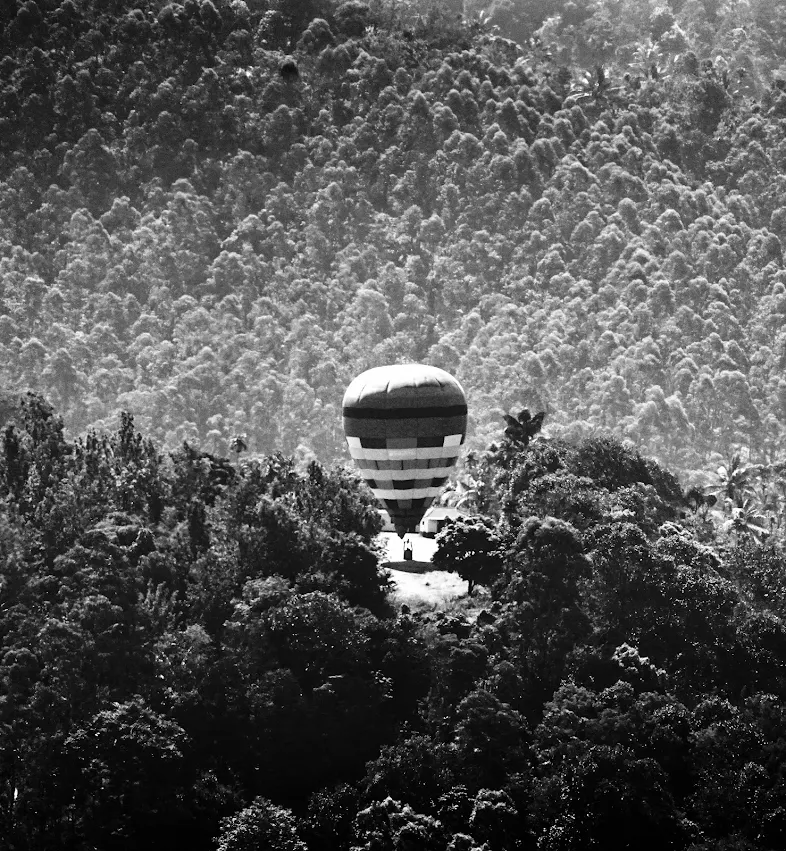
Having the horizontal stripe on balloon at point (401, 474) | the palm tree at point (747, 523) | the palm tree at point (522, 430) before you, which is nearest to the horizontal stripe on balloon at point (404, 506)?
the horizontal stripe on balloon at point (401, 474)

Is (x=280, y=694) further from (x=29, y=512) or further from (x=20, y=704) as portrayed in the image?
(x=29, y=512)

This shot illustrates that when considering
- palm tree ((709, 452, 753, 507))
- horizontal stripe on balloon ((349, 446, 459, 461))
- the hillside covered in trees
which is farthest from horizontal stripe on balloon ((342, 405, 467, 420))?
palm tree ((709, 452, 753, 507))

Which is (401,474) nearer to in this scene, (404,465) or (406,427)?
(404,465)

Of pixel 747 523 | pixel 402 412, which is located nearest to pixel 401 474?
pixel 402 412

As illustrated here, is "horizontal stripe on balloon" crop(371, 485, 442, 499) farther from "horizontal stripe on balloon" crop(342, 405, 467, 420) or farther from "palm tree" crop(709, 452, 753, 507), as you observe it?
"palm tree" crop(709, 452, 753, 507)

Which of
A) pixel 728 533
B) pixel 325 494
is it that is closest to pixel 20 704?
pixel 325 494

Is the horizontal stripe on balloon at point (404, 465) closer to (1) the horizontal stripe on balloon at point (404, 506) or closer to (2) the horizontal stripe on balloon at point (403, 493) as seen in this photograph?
(2) the horizontal stripe on balloon at point (403, 493)
